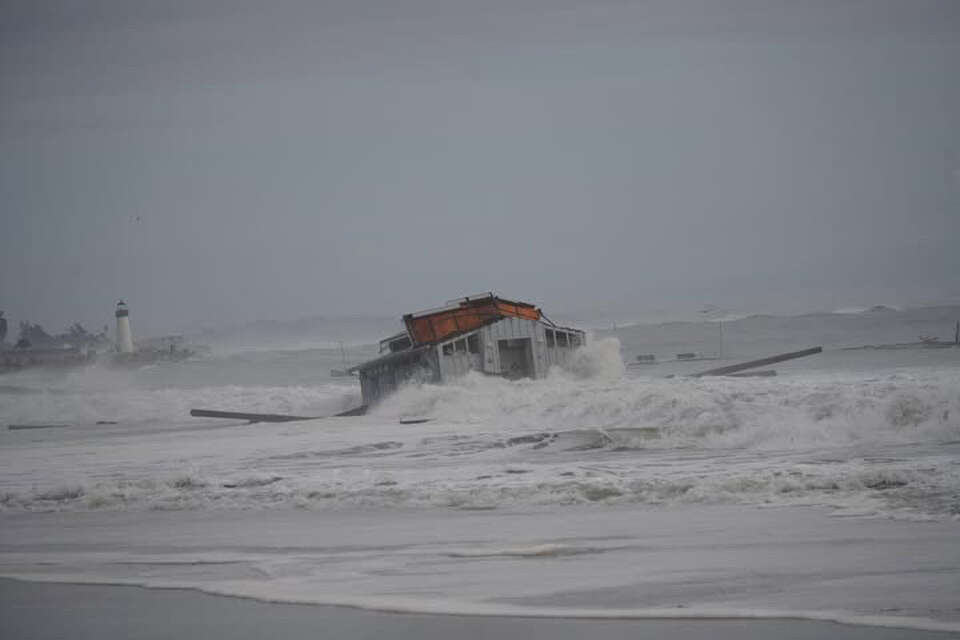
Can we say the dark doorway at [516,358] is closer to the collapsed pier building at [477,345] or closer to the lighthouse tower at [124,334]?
the collapsed pier building at [477,345]

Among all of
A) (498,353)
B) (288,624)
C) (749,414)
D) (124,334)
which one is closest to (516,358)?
(498,353)

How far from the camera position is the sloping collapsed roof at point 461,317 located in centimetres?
3559

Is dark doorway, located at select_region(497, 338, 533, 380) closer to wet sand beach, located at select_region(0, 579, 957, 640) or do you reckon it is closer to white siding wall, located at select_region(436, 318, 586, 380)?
white siding wall, located at select_region(436, 318, 586, 380)

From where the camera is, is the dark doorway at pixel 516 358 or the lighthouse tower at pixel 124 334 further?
the lighthouse tower at pixel 124 334

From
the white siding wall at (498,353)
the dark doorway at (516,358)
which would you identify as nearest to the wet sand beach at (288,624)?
the white siding wall at (498,353)

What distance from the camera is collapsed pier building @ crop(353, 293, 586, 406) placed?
109ft

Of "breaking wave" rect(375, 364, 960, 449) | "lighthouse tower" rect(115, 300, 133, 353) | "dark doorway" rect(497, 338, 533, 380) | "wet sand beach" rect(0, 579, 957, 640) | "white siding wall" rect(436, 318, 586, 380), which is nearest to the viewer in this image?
"wet sand beach" rect(0, 579, 957, 640)

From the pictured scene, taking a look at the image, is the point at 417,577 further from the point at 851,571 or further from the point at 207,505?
the point at 207,505

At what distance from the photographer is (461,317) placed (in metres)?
36.4

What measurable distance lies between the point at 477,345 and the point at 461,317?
2.80 meters

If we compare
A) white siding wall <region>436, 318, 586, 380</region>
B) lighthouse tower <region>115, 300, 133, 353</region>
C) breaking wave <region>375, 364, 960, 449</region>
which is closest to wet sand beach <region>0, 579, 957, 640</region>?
breaking wave <region>375, 364, 960, 449</region>

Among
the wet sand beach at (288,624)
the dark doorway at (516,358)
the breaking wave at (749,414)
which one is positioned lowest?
the wet sand beach at (288,624)

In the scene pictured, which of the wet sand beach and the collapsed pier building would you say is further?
the collapsed pier building

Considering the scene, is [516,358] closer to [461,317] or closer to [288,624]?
[461,317]
